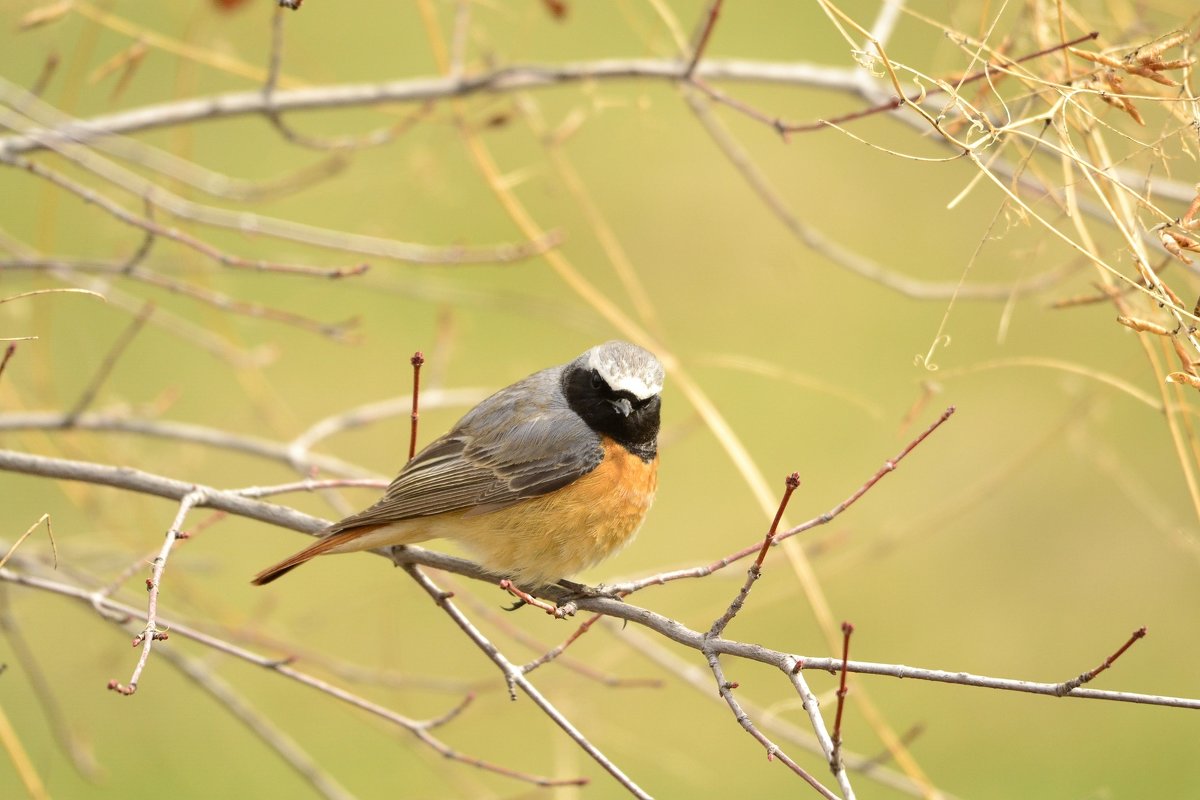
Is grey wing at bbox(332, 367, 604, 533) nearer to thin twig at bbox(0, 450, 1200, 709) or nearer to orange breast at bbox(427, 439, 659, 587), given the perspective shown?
orange breast at bbox(427, 439, 659, 587)

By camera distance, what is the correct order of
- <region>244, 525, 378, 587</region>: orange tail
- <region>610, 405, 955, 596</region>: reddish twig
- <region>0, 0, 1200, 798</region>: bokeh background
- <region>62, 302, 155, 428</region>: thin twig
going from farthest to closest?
<region>0, 0, 1200, 798</region>: bokeh background → <region>62, 302, 155, 428</region>: thin twig → <region>244, 525, 378, 587</region>: orange tail → <region>610, 405, 955, 596</region>: reddish twig

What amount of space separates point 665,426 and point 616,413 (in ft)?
13.2

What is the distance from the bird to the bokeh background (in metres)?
0.72

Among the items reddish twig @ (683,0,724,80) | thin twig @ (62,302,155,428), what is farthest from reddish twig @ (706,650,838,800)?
thin twig @ (62,302,155,428)

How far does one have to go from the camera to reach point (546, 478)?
3.40m

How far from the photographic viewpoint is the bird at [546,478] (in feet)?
10.8

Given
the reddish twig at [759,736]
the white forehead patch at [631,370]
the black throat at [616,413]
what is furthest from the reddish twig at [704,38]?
the reddish twig at [759,736]

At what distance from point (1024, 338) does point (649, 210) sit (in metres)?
2.88

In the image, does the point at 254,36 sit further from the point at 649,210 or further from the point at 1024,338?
the point at 1024,338

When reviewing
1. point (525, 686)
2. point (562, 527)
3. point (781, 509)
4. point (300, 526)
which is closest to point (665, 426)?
point (562, 527)

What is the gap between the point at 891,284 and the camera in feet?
11.9

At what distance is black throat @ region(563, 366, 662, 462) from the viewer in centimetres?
345

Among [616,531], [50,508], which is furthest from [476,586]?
[616,531]

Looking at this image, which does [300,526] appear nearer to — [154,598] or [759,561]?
[154,598]
